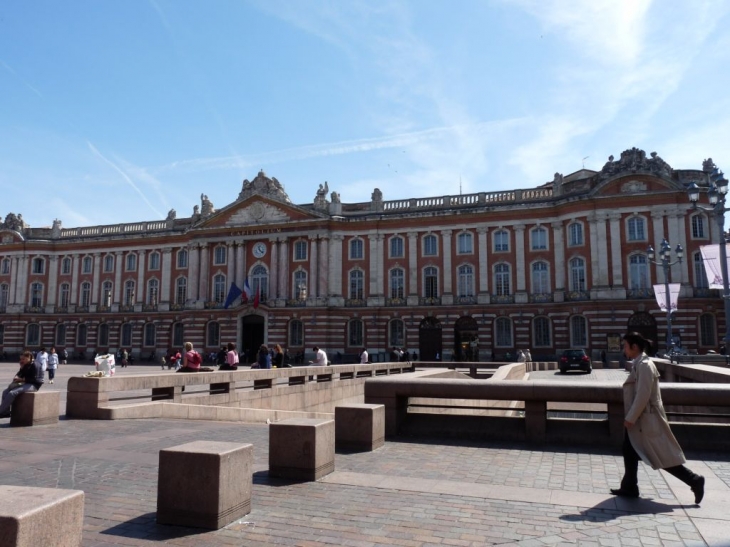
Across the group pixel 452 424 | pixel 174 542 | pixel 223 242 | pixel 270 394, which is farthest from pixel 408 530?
pixel 223 242

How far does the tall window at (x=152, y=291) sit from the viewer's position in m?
60.0

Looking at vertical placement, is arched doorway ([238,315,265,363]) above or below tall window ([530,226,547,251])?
below

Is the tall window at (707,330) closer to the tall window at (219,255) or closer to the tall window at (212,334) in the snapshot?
the tall window at (212,334)

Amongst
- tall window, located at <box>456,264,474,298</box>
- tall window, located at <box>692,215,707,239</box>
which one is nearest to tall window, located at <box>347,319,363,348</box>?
tall window, located at <box>456,264,474,298</box>

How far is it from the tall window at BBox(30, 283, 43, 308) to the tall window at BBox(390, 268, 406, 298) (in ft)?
124

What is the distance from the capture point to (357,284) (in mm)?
53188

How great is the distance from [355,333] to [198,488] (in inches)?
1838

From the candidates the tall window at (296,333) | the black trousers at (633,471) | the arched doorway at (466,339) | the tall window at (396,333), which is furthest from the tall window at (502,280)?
the black trousers at (633,471)

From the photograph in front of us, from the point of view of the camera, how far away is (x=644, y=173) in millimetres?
44375

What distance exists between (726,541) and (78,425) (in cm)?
1137

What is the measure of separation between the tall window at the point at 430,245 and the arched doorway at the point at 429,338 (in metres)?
5.52

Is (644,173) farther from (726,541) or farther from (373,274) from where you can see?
(726,541)

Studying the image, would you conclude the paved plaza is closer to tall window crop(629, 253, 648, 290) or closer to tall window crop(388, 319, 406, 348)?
tall window crop(629, 253, 648, 290)

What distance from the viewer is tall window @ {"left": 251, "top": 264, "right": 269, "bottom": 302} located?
5506 cm
